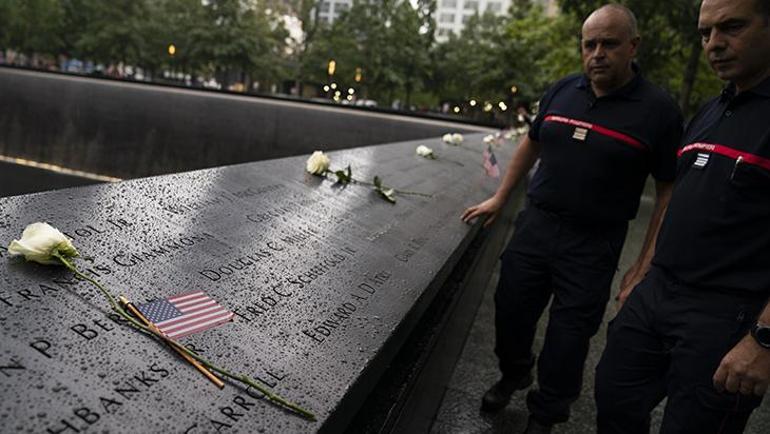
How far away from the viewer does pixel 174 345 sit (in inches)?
58.3

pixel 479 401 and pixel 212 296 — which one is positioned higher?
pixel 212 296

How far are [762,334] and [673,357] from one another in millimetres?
356

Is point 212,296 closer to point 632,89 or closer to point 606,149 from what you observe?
point 606,149

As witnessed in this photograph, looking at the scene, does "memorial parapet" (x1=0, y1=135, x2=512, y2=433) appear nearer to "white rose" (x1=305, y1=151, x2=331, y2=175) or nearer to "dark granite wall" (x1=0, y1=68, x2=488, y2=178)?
"white rose" (x1=305, y1=151, x2=331, y2=175)

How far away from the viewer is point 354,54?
132 feet

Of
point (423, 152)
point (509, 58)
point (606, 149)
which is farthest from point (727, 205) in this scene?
point (509, 58)

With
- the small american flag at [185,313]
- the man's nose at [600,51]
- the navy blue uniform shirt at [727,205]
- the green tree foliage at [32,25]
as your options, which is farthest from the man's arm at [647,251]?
the green tree foliage at [32,25]

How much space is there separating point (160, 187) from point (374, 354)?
5.15 ft

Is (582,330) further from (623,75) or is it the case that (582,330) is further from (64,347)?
(64,347)

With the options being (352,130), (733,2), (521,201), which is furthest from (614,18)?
(352,130)

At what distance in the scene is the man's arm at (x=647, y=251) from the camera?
263 cm

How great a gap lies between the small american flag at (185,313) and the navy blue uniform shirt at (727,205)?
1616 millimetres

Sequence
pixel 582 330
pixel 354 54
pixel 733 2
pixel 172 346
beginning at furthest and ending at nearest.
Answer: pixel 354 54 → pixel 582 330 → pixel 733 2 → pixel 172 346

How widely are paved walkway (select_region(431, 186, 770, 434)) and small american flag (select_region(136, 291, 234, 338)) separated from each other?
1826mm
